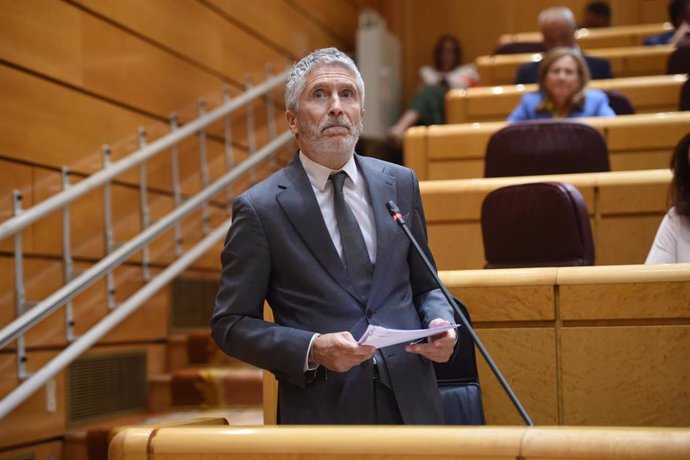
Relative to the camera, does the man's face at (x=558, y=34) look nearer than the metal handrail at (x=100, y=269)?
No

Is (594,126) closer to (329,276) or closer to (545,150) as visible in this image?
(545,150)

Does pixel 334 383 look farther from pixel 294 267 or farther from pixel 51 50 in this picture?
pixel 51 50

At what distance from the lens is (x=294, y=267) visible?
129cm

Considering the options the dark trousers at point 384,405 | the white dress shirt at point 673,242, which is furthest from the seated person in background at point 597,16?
the dark trousers at point 384,405

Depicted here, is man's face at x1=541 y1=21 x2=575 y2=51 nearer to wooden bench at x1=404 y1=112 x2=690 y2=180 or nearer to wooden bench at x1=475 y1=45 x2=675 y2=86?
wooden bench at x1=475 y1=45 x2=675 y2=86

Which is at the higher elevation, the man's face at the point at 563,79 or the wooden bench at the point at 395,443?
the man's face at the point at 563,79

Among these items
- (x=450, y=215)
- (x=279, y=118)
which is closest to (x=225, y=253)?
(x=450, y=215)

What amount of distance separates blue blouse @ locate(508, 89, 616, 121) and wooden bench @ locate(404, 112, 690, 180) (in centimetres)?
17

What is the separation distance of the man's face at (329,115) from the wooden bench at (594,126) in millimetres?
1578

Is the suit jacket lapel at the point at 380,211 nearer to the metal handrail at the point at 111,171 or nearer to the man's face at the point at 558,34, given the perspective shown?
the metal handrail at the point at 111,171

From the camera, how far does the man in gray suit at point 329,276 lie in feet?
4.13

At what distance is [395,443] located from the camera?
98cm

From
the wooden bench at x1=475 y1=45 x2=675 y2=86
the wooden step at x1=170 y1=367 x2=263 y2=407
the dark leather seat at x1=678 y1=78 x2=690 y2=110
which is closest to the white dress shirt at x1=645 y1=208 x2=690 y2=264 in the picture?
the wooden step at x1=170 y1=367 x2=263 y2=407

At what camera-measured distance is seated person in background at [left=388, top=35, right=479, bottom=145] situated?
4.56 m
